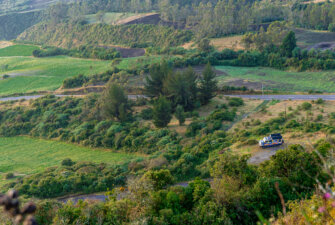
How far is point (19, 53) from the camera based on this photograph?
9894cm

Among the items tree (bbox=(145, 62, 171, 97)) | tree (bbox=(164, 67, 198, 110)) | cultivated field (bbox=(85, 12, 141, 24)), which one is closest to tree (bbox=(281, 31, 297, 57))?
tree (bbox=(164, 67, 198, 110))

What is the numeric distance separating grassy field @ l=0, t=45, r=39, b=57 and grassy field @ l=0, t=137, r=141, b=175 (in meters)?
58.4

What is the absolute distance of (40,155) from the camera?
4116cm

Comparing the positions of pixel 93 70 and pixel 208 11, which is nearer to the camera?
pixel 93 70

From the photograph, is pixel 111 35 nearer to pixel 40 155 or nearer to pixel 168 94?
pixel 168 94

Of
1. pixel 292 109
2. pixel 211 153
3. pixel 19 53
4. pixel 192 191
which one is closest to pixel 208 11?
pixel 19 53

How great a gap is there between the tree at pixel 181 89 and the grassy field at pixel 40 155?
13298mm

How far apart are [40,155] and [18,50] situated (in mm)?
72156

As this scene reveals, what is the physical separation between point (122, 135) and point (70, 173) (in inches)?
458

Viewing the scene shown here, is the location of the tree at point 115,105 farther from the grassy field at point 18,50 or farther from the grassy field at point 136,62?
the grassy field at point 18,50

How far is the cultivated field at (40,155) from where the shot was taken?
120 feet

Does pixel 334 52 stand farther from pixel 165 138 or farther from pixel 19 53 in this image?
pixel 19 53

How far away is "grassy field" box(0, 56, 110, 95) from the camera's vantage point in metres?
71.9

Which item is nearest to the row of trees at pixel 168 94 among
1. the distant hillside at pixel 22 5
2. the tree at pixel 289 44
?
the tree at pixel 289 44
